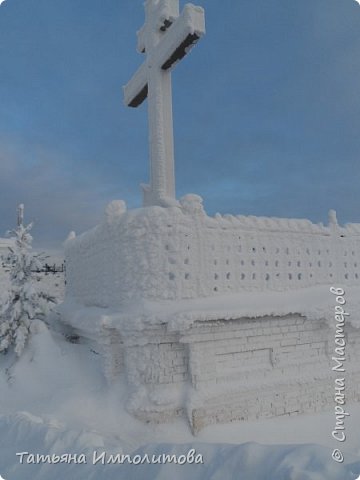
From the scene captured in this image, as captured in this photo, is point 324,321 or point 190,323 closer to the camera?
point 190,323

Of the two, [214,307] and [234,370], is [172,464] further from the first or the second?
[234,370]

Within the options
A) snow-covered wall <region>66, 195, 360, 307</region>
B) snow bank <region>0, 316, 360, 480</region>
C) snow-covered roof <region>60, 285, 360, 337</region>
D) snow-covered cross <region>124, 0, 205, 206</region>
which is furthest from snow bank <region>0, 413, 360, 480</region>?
snow-covered cross <region>124, 0, 205, 206</region>

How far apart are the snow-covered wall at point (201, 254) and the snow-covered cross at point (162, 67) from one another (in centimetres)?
162

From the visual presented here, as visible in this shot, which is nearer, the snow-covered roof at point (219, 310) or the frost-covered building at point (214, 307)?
the snow-covered roof at point (219, 310)

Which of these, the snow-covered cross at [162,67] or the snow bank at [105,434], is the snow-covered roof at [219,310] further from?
the snow-covered cross at [162,67]

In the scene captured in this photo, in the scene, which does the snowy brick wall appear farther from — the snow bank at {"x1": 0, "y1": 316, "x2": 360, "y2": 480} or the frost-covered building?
the snow bank at {"x1": 0, "y1": 316, "x2": 360, "y2": 480}

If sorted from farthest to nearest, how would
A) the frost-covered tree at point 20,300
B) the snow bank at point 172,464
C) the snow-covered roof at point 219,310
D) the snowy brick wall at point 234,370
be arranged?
the frost-covered tree at point 20,300, the snowy brick wall at point 234,370, the snow-covered roof at point 219,310, the snow bank at point 172,464

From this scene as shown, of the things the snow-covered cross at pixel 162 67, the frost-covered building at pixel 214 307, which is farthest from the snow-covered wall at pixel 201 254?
the snow-covered cross at pixel 162 67

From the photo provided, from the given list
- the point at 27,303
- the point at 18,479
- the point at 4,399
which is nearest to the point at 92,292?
the point at 27,303

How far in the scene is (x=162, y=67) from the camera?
9.02 m

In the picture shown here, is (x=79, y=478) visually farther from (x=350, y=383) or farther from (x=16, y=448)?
(x=350, y=383)

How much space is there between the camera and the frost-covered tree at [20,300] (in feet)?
26.2

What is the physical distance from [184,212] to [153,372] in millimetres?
2676

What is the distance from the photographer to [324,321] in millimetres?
7461
